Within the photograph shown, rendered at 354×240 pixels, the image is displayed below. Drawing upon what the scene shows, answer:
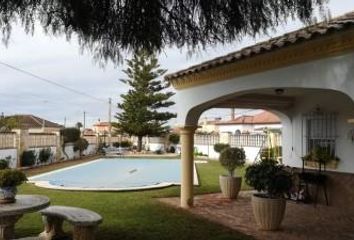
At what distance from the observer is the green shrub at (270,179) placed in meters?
8.57

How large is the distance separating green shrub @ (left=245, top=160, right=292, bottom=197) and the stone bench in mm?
3378

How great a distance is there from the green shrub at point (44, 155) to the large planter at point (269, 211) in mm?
18129

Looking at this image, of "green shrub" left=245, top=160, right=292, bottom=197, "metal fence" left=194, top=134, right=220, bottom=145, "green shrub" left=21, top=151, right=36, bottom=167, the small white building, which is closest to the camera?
"green shrub" left=245, top=160, right=292, bottom=197

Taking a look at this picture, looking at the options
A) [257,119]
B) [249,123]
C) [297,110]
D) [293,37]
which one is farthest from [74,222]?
[257,119]

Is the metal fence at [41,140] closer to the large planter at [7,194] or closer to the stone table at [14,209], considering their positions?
the stone table at [14,209]

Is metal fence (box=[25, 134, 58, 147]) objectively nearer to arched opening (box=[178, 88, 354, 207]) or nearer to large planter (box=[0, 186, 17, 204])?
arched opening (box=[178, 88, 354, 207])

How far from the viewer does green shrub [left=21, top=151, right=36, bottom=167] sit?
22391 millimetres

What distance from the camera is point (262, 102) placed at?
13117mm

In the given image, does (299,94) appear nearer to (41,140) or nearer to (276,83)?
(276,83)

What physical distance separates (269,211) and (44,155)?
18649mm

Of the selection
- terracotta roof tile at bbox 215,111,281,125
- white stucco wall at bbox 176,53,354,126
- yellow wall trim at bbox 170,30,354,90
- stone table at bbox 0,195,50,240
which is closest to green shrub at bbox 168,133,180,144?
terracotta roof tile at bbox 215,111,281,125

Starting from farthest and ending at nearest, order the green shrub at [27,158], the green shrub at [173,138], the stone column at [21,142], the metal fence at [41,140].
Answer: the green shrub at [173,138], the metal fence at [41,140], the green shrub at [27,158], the stone column at [21,142]

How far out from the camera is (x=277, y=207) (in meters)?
8.73

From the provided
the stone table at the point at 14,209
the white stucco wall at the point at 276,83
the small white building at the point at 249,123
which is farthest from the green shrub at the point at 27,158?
the small white building at the point at 249,123
